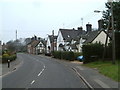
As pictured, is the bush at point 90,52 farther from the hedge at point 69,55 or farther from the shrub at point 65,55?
the shrub at point 65,55

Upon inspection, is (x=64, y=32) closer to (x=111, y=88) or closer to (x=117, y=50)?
(x=117, y=50)

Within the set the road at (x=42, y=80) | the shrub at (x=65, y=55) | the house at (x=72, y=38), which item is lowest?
the road at (x=42, y=80)

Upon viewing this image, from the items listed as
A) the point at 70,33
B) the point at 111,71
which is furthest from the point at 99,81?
the point at 70,33

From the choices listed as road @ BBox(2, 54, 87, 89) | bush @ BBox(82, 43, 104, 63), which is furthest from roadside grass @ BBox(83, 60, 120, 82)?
bush @ BBox(82, 43, 104, 63)

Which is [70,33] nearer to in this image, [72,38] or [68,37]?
[68,37]

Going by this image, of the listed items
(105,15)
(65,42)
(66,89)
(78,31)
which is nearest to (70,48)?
(65,42)

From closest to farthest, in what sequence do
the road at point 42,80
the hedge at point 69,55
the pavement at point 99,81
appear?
1. the pavement at point 99,81
2. the road at point 42,80
3. the hedge at point 69,55

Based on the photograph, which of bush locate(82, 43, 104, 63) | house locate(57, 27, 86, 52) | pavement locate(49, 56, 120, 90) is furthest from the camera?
house locate(57, 27, 86, 52)

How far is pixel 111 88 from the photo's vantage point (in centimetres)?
1561

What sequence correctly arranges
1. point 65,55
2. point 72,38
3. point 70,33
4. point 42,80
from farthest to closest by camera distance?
point 70,33, point 72,38, point 65,55, point 42,80

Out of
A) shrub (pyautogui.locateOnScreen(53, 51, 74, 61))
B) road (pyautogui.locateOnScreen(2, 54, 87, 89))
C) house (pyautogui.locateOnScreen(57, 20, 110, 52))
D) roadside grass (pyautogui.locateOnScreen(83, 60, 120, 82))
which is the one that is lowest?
road (pyautogui.locateOnScreen(2, 54, 87, 89))

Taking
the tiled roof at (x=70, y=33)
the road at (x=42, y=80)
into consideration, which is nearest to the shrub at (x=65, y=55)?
the tiled roof at (x=70, y=33)

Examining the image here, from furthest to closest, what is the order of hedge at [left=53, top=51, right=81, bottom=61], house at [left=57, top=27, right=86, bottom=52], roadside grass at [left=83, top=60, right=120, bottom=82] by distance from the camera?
house at [left=57, top=27, right=86, bottom=52]
hedge at [left=53, top=51, right=81, bottom=61]
roadside grass at [left=83, top=60, right=120, bottom=82]

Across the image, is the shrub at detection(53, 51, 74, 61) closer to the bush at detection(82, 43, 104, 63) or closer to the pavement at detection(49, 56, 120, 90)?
the bush at detection(82, 43, 104, 63)
